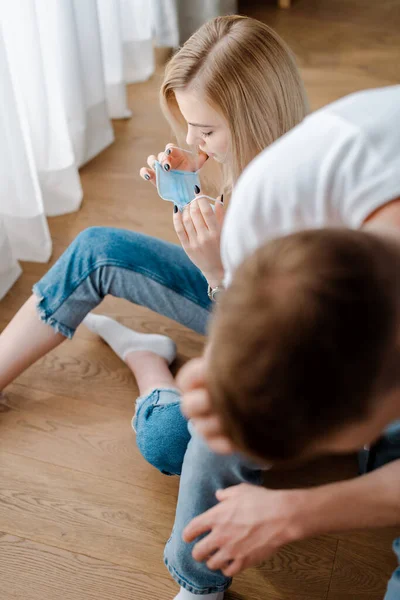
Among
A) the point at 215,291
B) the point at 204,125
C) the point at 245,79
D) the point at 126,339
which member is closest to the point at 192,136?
the point at 204,125

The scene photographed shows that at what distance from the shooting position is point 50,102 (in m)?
1.66

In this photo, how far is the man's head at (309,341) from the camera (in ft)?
1.73

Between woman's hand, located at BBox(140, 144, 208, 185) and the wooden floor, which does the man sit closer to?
the wooden floor

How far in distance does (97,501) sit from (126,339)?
1.13 ft

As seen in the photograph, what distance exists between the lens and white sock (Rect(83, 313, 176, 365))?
1.37 metres

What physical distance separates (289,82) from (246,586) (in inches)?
32.3

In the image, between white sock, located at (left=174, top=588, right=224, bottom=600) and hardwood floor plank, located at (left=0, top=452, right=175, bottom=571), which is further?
hardwood floor plank, located at (left=0, top=452, right=175, bottom=571)

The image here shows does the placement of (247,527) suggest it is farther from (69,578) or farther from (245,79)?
(245,79)

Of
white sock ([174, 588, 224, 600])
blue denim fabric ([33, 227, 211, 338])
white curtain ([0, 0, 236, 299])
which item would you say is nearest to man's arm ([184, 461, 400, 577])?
white sock ([174, 588, 224, 600])

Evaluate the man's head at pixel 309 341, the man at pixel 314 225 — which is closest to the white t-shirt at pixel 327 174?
the man at pixel 314 225

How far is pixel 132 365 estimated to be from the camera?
1349 mm

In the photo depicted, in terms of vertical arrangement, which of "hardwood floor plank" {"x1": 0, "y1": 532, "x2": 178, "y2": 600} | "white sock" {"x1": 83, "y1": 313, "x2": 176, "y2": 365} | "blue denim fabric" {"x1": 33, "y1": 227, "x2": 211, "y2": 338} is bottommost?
"hardwood floor plank" {"x1": 0, "y1": 532, "x2": 178, "y2": 600}

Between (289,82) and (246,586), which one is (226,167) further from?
(246,586)

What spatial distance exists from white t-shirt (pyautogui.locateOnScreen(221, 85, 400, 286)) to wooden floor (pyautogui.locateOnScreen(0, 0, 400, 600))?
0.59 m
